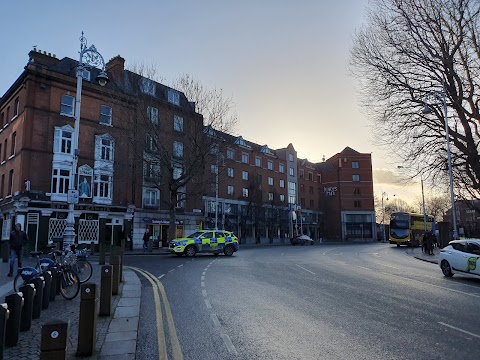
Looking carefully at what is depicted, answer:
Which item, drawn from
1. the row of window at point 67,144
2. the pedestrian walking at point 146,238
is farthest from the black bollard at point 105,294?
the row of window at point 67,144

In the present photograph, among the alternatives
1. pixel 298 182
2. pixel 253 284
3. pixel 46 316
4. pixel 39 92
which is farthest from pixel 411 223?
pixel 46 316

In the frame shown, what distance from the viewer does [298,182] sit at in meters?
75.9

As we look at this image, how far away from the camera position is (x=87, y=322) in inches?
202

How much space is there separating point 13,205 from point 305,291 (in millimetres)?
26737

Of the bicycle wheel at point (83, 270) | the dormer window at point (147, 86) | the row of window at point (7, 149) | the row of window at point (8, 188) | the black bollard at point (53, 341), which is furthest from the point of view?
the row of window at point (7, 149)

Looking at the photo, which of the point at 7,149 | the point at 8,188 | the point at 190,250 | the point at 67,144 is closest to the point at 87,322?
the point at 190,250

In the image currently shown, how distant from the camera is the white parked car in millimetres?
13916

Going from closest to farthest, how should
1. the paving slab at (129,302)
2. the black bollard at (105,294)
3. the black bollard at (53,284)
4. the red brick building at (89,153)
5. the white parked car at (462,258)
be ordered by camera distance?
1. the black bollard at (105,294)
2. the paving slab at (129,302)
3. the black bollard at (53,284)
4. the white parked car at (462,258)
5. the red brick building at (89,153)

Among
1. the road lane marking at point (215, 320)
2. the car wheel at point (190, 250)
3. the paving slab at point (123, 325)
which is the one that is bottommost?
the road lane marking at point (215, 320)

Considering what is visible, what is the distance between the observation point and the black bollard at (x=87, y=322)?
5082 mm

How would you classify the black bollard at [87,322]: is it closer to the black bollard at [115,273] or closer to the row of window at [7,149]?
the black bollard at [115,273]

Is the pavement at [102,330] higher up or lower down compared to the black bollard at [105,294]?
lower down

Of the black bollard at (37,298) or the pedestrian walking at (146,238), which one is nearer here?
the black bollard at (37,298)

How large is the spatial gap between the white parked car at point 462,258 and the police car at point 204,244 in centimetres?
1390
